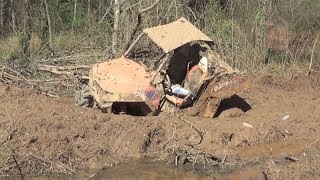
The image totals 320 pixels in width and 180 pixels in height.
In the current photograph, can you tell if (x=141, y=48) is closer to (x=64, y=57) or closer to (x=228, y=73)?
(x=64, y=57)

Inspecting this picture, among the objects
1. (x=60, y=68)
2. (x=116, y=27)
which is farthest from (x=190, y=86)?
(x=116, y=27)

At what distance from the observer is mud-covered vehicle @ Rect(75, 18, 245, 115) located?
32.3ft

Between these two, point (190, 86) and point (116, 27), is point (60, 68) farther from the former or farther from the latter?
point (190, 86)

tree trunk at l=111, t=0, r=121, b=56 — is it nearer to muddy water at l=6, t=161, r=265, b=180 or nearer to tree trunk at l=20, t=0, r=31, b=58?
tree trunk at l=20, t=0, r=31, b=58

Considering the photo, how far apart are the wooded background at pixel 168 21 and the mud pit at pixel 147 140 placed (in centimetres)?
364

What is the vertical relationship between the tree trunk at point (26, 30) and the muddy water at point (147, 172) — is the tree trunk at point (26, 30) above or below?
below

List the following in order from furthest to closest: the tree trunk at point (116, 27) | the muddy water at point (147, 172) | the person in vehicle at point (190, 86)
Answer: the tree trunk at point (116, 27), the person in vehicle at point (190, 86), the muddy water at point (147, 172)

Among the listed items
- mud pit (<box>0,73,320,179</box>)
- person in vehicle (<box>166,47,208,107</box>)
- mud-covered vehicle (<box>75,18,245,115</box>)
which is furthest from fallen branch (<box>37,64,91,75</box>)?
person in vehicle (<box>166,47,208,107</box>)

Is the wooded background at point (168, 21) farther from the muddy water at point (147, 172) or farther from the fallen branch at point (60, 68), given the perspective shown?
→ the muddy water at point (147, 172)

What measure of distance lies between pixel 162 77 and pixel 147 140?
4.32 feet

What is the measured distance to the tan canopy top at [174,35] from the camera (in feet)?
33.6

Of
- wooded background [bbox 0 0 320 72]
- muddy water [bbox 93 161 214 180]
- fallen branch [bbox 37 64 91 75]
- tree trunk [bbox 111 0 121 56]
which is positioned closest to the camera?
muddy water [bbox 93 161 214 180]

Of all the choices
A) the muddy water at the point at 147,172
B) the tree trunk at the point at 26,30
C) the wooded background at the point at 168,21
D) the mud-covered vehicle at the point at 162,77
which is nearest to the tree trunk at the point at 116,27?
the wooded background at the point at 168,21

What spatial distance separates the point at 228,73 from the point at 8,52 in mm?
7154
